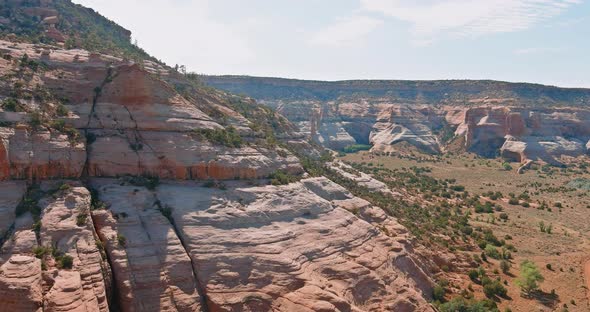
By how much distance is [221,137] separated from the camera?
38.6 m

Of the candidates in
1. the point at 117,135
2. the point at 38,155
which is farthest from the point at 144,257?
the point at 117,135

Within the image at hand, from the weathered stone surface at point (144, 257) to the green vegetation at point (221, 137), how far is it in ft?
31.1

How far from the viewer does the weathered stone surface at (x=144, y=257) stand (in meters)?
24.3

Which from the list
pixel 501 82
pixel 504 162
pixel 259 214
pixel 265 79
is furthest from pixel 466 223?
pixel 265 79

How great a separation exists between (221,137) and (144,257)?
593 inches

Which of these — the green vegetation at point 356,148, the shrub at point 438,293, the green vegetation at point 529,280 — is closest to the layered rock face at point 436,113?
the green vegetation at point 356,148

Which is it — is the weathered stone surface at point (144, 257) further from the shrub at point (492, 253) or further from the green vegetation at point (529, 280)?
the shrub at point (492, 253)

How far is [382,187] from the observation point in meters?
65.1

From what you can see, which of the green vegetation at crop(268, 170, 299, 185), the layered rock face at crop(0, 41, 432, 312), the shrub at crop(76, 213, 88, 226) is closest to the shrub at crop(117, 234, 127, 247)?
the layered rock face at crop(0, 41, 432, 312)

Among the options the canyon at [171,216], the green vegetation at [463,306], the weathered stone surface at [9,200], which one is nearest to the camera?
the canyon at [171,216]

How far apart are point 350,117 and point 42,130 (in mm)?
134329

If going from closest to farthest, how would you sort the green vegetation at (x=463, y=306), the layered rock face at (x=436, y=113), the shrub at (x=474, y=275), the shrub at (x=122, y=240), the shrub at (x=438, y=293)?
the shrub at (x=122, y=240) → the green vegetation at (x=463, y=306) → the shrub at (x=438, y=293) → the shrub at (x=474, y=275) → the layered rock face at (x=436, y=113)

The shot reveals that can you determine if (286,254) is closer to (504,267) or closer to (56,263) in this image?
(56,263)

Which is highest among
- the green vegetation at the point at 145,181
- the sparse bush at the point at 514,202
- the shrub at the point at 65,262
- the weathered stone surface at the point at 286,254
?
the green vegetation at the point at 145,181
